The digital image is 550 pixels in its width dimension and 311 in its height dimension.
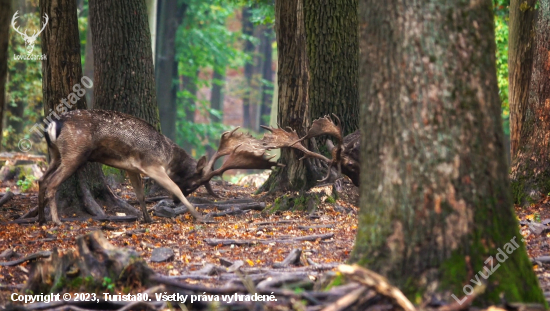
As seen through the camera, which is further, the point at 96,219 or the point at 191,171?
the point at 191,171

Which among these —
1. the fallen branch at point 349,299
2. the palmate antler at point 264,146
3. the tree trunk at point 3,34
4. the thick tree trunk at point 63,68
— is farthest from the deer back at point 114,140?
the fallen branch at point 349,299

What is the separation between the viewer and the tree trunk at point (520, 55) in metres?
12.8

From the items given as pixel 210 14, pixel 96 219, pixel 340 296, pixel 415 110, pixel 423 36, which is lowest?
pixel 96 219

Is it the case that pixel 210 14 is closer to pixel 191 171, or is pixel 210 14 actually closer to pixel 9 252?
pixel 191 171

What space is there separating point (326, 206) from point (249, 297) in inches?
220

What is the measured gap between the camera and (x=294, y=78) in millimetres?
11273

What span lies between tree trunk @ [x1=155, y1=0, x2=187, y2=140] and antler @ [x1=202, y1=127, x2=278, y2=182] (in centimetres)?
1737

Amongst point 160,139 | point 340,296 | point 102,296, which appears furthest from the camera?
point 160,139

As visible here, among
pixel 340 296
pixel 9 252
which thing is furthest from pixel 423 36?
pixel 9 252

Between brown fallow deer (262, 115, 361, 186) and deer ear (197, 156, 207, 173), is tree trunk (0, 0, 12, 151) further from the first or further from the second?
deer ear (197, 156, 207, 173)

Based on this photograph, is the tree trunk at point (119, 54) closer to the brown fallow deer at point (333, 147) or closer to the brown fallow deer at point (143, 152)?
the brown fallow deer at point (143, 152)

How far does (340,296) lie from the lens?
4531 millimetres

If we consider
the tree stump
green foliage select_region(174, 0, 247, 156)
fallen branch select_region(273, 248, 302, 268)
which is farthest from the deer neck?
green foliage select_region(174, 0, 247, 156)

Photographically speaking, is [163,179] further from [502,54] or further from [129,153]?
[502,54]
